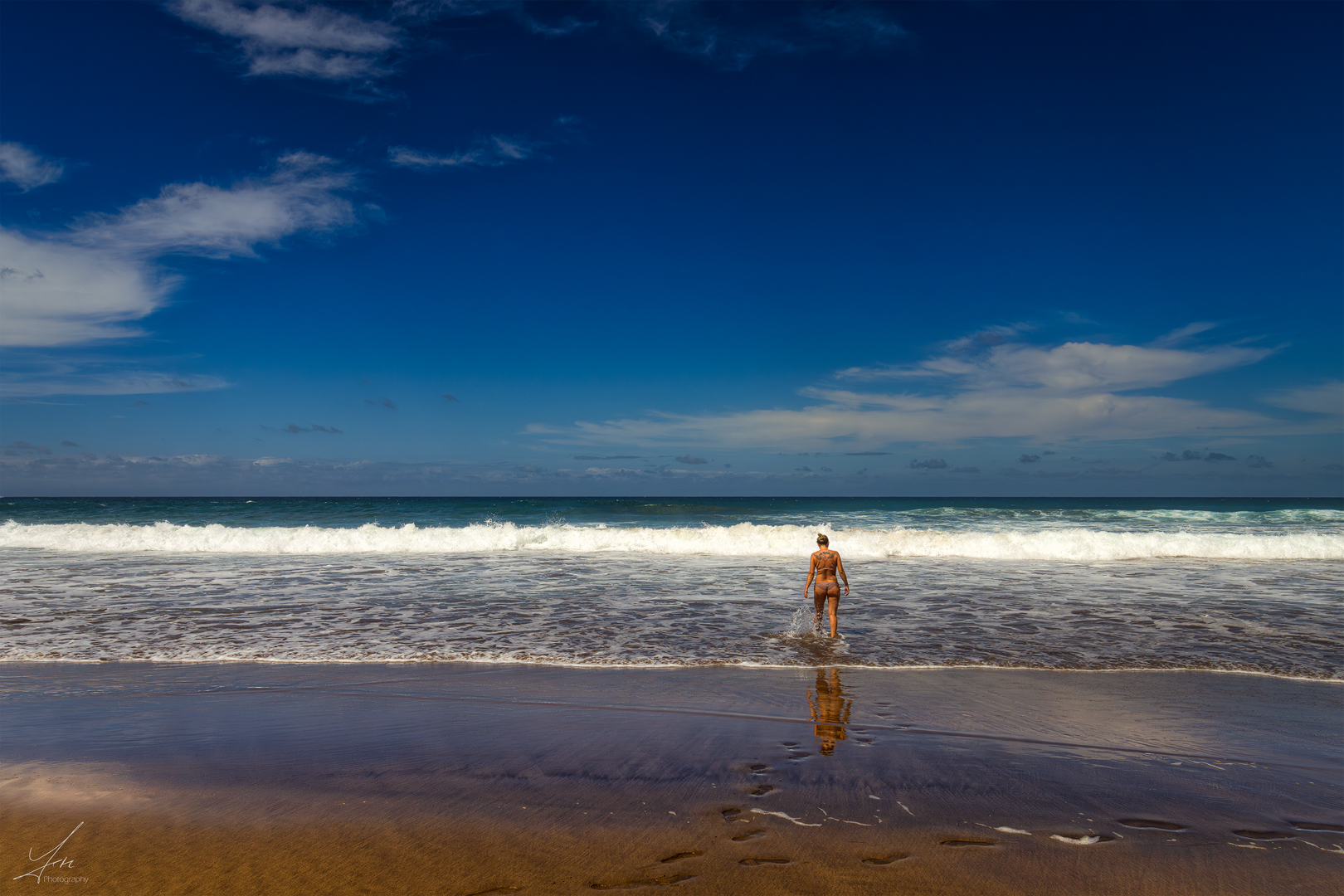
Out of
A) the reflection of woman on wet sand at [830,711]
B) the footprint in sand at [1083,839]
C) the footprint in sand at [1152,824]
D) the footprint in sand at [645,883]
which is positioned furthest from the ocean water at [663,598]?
the footprint in sand at [645,883]

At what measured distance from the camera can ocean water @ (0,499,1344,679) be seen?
9969 mm

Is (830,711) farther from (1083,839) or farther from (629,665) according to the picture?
(629,665)

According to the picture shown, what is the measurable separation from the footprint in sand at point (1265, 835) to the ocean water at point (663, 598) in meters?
4.77

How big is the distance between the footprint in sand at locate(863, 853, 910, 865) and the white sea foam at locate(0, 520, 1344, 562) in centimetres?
2004

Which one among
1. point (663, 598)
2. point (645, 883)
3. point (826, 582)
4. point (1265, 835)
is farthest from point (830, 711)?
point (663, 598)

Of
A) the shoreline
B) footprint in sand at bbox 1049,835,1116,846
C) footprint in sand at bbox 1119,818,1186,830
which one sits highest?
footprint in sand at bbox 1049,835,1116,846

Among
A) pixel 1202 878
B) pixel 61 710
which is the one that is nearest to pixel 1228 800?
pixel 1202 878

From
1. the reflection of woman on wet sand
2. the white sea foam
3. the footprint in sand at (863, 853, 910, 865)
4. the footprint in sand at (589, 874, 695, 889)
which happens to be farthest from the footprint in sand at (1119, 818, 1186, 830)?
the white sea foam

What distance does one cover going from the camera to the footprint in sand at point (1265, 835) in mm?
4475

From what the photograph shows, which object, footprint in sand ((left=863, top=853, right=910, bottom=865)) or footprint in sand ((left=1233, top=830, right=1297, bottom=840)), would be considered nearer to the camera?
footprint in sand ((left=863, top=853, right=910, bottom=865))

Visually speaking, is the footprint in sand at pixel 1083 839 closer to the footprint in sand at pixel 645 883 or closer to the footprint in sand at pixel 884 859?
the footprint in sand at pixel 884 859

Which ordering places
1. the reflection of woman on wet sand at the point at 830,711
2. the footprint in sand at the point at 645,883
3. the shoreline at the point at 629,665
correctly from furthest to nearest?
the shoreline at the point at 629,665, the reflection of woman on wet sand at the point at 830,711, the footprint in sand at the point at 645,883

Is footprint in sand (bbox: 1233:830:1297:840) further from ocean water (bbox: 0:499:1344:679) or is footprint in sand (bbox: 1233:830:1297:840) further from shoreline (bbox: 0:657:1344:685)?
ocean water (bbox: 0:499:1344:679)

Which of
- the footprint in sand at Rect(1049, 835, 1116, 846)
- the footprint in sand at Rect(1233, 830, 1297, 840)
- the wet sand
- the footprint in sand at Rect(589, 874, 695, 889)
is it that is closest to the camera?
the footprint in sand at Rect(589, 874, 695, 889)
